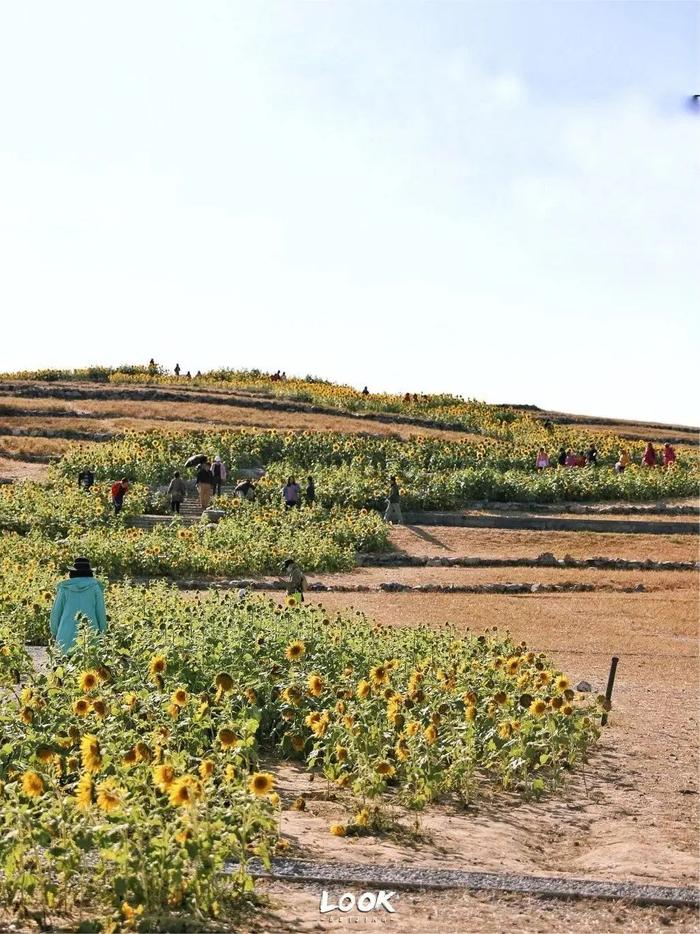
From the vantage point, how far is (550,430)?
38.6 metres

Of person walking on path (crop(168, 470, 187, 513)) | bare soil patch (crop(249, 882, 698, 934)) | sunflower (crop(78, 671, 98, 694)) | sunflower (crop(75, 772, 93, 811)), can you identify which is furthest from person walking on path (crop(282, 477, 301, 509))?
sunflower (crop(75, 772, 93, 811))

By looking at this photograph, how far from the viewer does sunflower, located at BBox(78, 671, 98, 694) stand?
6719mm

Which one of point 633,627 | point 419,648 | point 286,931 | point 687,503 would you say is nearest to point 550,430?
point 687,503

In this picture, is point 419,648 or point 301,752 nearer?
point 301,752

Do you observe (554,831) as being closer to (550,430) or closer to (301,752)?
(301,752)

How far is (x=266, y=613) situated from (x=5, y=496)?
48.6 feet

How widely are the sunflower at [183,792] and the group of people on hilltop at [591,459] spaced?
84.3ft

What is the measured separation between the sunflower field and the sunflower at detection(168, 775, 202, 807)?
0.05ft

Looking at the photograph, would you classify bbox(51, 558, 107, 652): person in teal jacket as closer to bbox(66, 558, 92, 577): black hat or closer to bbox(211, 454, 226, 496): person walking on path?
bbox(66, 558, 92, 577): black hat

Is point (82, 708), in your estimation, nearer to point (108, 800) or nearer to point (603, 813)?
point (108, 800)

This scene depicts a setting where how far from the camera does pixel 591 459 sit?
3266cm

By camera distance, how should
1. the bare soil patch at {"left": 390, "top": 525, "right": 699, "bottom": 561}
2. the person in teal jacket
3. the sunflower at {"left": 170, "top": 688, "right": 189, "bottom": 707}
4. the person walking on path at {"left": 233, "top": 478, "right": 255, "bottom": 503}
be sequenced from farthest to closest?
1. the person walking on path at {"left": 233, "top": 478, "right": 255, "bottom": 503}
2. the bare soil patch at {"left": 390, "top": 525, "right": 699, "bottom": 561}
3. the person in teal jacket
4. the sunflower at {"left": 170, "top": 688, "right": 189, "bottom": 707}

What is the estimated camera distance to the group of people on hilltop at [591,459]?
30859 mm

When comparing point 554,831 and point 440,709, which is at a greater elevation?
point 440,709
